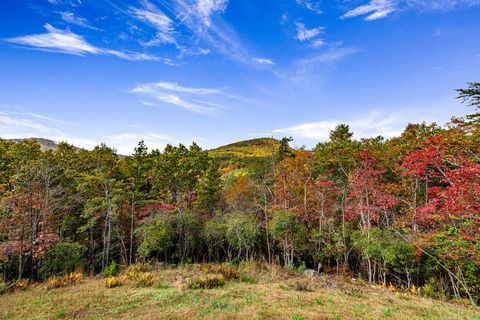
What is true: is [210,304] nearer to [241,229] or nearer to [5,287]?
[5,287]

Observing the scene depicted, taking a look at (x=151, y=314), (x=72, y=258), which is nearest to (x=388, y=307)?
(x=151, y=314)

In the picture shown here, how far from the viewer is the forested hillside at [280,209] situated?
49.3 ft

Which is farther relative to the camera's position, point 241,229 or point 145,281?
point 241,229

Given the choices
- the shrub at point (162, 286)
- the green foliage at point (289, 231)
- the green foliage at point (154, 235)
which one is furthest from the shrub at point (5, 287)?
the green foliage at point (289, 231)

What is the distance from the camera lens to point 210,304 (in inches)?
396

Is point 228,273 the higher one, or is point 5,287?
point 5,287

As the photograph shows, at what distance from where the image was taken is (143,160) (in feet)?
87.9

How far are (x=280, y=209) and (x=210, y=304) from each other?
13.3 meters

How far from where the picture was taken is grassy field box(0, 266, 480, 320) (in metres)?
9.15

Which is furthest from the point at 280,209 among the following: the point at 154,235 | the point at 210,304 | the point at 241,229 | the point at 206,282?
the point at 210,304

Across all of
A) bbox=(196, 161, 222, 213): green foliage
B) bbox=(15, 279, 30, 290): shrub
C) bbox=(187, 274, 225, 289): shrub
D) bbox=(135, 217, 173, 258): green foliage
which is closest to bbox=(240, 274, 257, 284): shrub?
bbox=(187, 274, 225, 289): shrub

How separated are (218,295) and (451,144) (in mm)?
14082

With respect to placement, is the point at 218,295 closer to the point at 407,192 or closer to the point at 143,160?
the point at 407,192

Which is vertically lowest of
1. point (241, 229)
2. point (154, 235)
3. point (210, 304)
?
point (210, 304)
